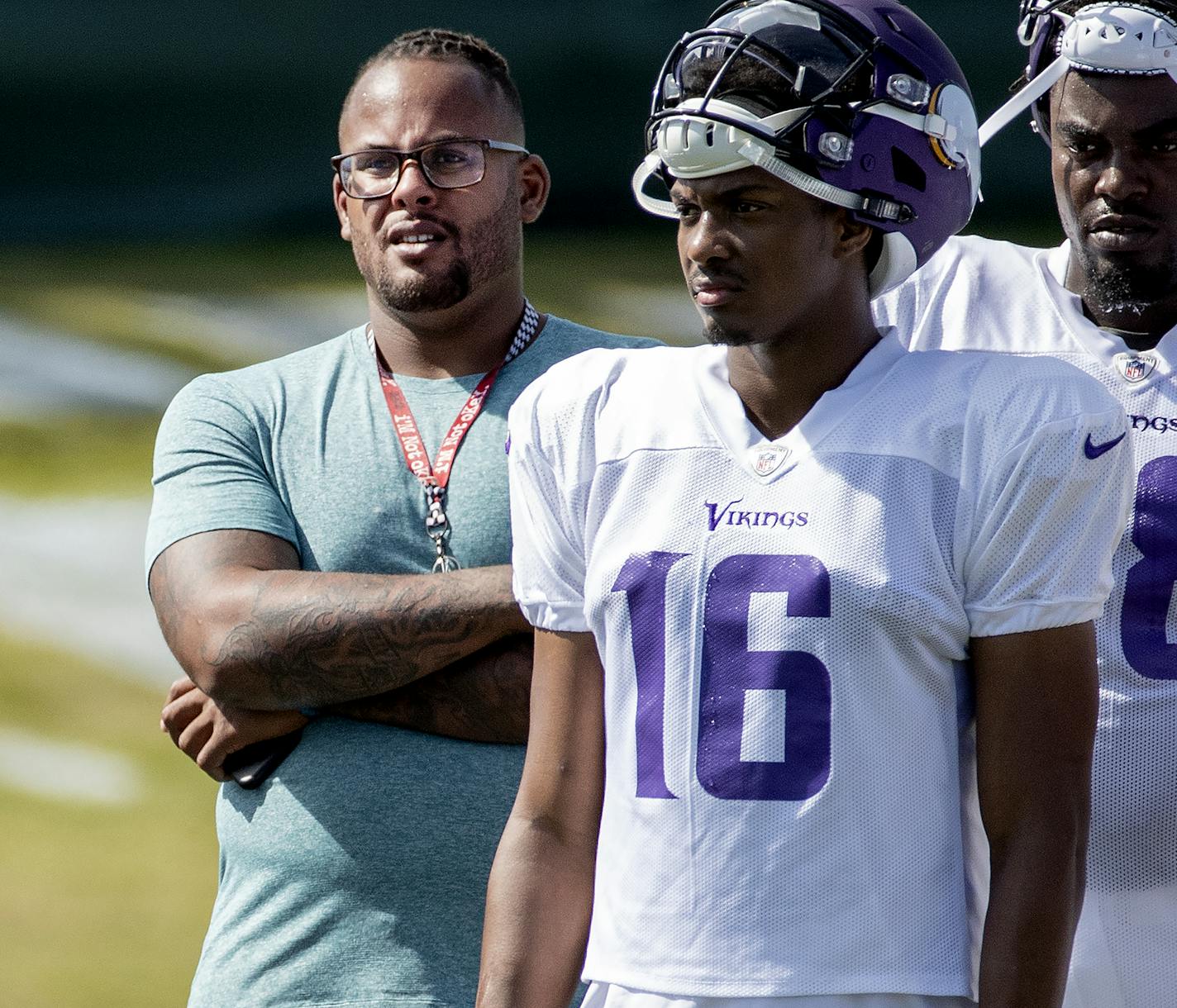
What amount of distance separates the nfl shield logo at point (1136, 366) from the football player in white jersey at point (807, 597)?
38 cm

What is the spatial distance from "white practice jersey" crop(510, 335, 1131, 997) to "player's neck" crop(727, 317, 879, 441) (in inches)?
1.2

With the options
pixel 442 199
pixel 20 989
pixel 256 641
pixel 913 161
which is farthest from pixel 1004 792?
pixel 20 989

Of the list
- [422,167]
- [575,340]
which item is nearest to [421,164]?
[422,167]

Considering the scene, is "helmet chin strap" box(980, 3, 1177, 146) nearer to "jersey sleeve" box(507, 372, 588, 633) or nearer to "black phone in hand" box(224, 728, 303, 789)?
"jersey sleeve" box(507, 372, 588, 633)

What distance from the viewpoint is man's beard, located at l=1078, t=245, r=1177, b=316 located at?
79.7 inches

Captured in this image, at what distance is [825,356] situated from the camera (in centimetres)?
166

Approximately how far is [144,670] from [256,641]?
1.65 meters

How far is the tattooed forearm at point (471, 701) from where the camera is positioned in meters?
2.07

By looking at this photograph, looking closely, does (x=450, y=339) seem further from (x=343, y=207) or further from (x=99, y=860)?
(x=99, y=860)

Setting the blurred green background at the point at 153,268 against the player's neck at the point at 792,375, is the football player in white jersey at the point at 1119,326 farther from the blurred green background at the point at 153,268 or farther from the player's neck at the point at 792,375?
the blurred green background at the point at 153,268

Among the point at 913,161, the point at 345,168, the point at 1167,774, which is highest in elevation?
the point at 345,168

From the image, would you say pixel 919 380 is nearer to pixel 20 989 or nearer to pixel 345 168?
pixel 345 168

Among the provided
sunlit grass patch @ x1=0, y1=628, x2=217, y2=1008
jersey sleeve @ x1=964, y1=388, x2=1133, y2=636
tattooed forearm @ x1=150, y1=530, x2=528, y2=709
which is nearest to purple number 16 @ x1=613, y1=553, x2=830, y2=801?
jersey sleeve @ x1=964, y1=388, x2=1133, y2=636

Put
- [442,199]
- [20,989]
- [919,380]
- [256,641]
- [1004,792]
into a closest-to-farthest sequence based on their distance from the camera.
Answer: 1. [1004,792]
2. [919,380]
3. [256,641]
4. [442,199]
5. [20,989]
